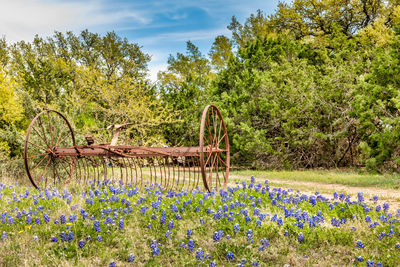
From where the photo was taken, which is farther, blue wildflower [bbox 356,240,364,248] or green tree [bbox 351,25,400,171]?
green tree [bbox 351,25,400,171]

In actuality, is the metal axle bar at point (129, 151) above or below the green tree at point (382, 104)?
below

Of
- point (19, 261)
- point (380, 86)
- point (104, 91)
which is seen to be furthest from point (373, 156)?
point (104, 91)

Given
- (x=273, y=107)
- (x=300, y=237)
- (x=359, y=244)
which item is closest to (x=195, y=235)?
(x=300, y=237)

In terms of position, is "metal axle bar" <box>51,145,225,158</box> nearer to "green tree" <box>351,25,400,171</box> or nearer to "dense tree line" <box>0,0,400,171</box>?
"dense tree line" <box>0,0,400,171</box>

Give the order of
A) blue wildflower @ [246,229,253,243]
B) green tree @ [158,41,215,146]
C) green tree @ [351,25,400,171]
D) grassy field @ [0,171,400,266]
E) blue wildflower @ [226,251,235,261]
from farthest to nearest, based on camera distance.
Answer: green tree @ [158,41,215,146]
green tree @ [351,25,400,171]
blue wildflower @ [246,229,253,243]
grassy field @ [0,171,400,266]
blue wildflower @ [226,251,235,261]

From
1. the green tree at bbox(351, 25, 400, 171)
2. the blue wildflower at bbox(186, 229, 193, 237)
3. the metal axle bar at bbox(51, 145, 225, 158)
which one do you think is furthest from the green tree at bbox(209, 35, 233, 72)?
the blue wildflower at bbox(186, 229, 193, 237)

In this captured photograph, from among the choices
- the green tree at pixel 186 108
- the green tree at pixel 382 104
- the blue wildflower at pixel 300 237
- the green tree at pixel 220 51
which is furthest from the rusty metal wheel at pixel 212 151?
the green tree at pixel 220 51

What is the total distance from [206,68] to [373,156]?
2878 cm

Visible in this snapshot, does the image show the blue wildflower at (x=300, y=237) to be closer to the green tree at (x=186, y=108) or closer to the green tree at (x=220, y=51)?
the green tree at (x=186, y=108)

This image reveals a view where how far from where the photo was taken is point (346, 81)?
13078 mm

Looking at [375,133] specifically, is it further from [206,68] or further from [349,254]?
[206,68]

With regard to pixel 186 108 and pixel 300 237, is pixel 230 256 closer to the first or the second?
pixel 300 237

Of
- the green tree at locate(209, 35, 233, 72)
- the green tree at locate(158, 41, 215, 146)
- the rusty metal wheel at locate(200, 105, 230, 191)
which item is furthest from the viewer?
the green tree at locate(209, 35, 233, 72)

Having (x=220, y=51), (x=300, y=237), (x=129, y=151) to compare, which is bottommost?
(x=300, y=237)
